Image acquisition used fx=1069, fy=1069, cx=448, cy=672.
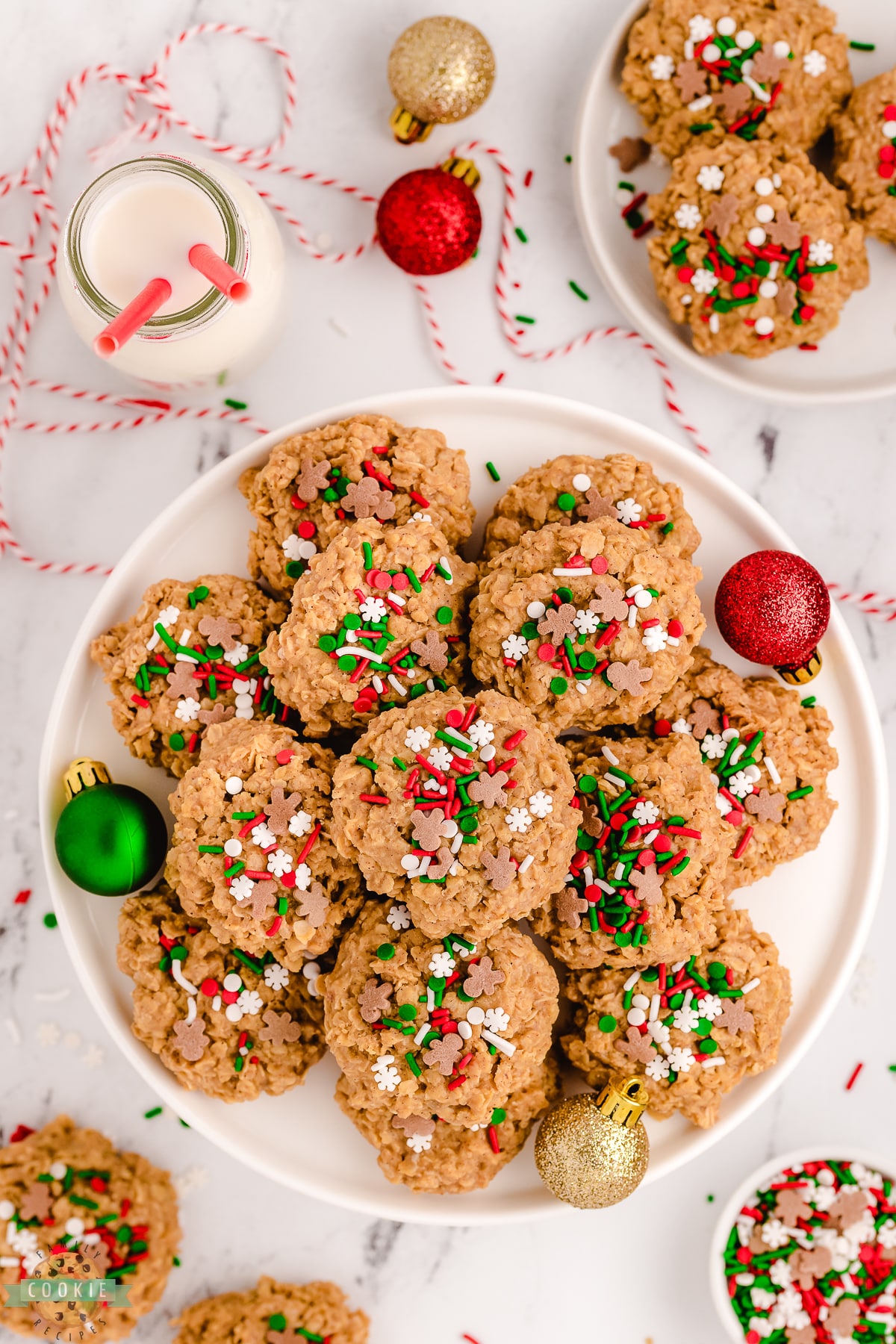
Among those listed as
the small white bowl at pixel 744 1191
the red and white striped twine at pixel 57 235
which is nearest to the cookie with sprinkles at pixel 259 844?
the red and white striped twine at pixel 57 235

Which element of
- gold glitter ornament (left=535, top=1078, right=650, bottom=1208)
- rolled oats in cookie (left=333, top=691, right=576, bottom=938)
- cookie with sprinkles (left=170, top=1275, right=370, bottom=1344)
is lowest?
cookie with sprinkles (left=170, top=1275, right=370, bottom=1344)

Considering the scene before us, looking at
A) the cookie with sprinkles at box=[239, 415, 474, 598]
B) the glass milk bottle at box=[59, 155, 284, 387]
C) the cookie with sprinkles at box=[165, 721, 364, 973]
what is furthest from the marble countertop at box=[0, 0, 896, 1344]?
the cookie with sprinkles at box=[165, 721, 364, 973]

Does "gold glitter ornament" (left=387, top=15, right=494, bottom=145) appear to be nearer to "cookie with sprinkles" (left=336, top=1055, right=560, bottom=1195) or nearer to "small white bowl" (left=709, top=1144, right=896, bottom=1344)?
"cookie with sprinkles" (left=336, top=1055, right=560, bottom=1195)

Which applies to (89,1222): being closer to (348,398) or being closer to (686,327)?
(348,398)

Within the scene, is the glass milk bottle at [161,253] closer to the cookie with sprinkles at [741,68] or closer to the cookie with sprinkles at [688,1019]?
the cookie with sprinkles at [741,68]

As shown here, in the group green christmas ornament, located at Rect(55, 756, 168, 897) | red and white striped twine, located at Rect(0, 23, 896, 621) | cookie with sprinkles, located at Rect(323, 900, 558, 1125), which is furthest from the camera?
red and white striped twine, located at Rect(0, 23, 896, 621)

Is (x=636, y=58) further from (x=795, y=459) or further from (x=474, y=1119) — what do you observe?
(x=474, y=1119)
